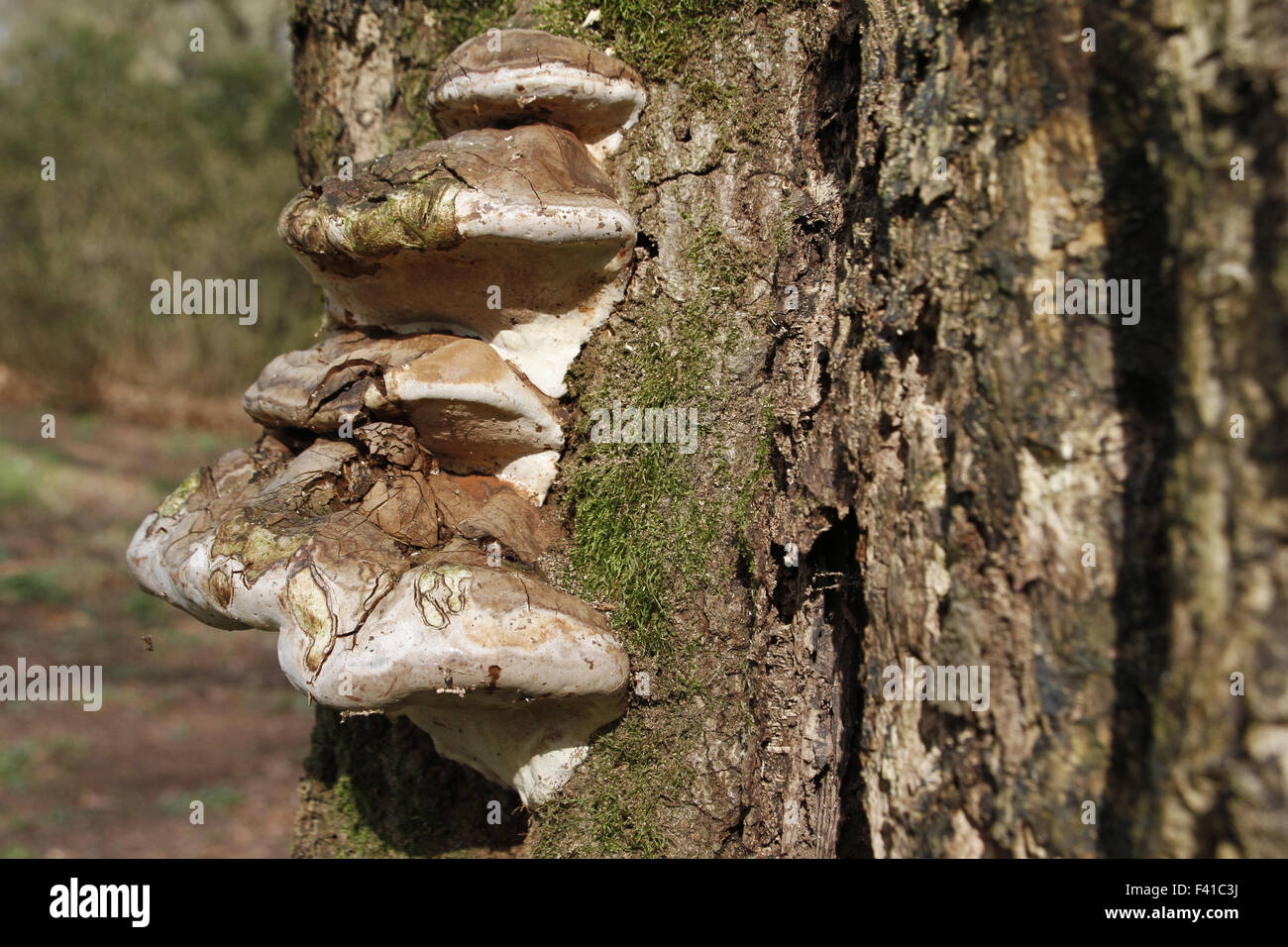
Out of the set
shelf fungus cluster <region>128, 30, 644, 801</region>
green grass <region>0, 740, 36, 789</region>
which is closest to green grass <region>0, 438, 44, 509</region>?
green grass <region>0, 740, 36, 789</region>

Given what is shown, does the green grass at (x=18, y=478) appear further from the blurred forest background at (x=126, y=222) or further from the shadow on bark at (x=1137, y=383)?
the shadow on bark at (x=1137, y=383)

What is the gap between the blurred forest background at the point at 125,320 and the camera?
813 cm

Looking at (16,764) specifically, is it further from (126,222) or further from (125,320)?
(126,222)

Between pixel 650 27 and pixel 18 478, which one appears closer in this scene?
pixel 650 27

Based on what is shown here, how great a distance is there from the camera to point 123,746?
6.55 metres

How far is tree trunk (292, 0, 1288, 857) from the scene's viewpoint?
1122 millimetres

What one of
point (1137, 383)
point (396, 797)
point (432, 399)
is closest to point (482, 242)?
point (432, 399)

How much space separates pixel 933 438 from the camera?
58.8 inches

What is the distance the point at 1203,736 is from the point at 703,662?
1.06 m

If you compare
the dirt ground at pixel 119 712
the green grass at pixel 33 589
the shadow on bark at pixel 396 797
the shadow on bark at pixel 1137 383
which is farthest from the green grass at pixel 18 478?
the shadow on bark at pixel 1137 383

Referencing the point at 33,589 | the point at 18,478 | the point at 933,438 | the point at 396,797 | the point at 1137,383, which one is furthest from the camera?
the point at 18,478

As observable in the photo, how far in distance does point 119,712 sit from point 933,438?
7.26 meters
